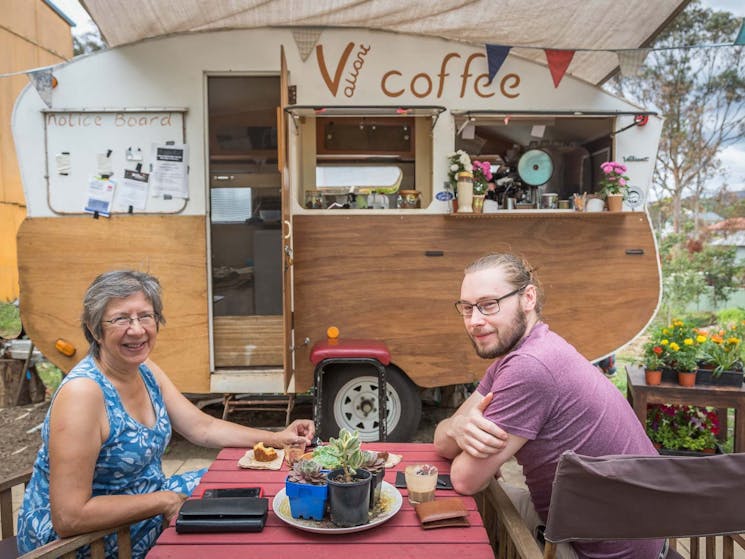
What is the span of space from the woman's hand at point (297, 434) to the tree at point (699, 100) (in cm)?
1346

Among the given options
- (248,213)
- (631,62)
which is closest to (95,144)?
(248,213)

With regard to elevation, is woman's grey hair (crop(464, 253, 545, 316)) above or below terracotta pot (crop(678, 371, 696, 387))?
above

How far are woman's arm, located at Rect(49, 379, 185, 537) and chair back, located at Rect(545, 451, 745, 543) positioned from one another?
46.8 inches

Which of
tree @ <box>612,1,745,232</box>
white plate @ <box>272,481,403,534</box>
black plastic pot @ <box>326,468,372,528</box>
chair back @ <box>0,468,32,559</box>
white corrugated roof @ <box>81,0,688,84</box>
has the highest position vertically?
tree @ <box>612,1,745,232</box>

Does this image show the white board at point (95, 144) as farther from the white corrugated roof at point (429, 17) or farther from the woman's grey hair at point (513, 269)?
the woman's grey hair at point (513, 269)

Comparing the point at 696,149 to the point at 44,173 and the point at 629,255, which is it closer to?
the point at 629,255

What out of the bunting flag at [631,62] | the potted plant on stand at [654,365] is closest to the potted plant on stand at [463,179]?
the bunting flag at [631,62]

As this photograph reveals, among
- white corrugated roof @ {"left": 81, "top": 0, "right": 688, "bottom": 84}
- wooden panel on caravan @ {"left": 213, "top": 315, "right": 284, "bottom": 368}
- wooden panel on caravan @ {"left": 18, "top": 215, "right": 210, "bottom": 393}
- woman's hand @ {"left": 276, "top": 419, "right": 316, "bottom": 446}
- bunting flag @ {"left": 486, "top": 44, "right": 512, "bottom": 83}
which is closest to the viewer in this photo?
woman's hand @ {"left": 276, "top": 419, "right": 316, "bottom": 446}

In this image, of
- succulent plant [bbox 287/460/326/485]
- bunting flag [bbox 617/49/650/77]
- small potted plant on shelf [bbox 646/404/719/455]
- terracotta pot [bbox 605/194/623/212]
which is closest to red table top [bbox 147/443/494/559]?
succulent plant [bbox 287/460/326/485]

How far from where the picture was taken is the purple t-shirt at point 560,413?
168 cm

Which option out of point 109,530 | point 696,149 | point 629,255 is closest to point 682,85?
point 696,149

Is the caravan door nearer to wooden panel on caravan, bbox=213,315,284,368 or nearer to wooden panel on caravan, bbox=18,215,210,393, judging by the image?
wooden panel on caravan, bbox=213,315,284,368

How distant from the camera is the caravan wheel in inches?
172

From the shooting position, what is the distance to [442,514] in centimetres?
159
